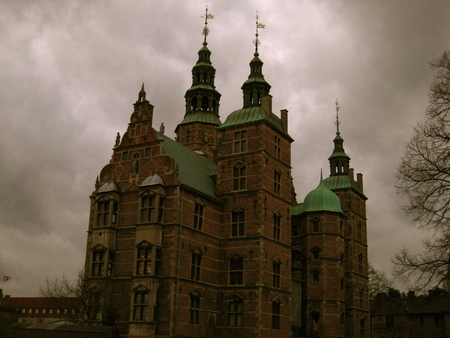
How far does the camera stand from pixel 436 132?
17.9m

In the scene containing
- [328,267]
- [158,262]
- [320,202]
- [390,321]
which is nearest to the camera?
[158,262]

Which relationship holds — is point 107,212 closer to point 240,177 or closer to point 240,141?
point 240,177

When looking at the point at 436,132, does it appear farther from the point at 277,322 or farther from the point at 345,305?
the point at 345,305

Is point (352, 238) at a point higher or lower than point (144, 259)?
higher

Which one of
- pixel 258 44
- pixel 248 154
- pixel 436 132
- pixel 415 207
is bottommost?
pixel 415 207

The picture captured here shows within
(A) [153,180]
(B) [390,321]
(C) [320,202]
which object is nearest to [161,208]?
(A) [153,180]

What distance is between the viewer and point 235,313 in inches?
1619

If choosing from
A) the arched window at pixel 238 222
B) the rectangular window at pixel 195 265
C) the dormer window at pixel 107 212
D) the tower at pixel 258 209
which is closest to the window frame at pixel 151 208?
the dormer window at pixel 107 212

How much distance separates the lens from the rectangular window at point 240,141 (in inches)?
1774

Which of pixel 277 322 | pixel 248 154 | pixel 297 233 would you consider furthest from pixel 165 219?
pixel 297 233

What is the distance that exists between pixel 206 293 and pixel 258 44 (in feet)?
81.8

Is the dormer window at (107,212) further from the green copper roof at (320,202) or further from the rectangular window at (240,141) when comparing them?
the green copper roof at (320,202)

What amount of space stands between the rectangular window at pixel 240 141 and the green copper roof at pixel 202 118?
12864 mm

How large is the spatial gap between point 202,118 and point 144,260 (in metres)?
23.9
